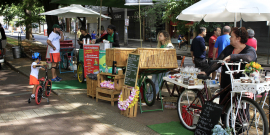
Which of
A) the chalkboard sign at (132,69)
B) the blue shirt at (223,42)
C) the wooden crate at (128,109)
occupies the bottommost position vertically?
the wooden crate at (128,109)

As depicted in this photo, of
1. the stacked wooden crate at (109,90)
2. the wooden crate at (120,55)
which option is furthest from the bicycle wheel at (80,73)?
the wooden crate at (120,55)

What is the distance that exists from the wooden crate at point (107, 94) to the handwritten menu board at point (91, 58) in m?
1.30

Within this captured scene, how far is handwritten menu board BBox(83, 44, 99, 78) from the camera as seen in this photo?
26.7 feet

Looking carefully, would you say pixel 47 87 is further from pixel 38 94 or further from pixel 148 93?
pixel 148 93

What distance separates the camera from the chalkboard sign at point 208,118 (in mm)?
→ 3920

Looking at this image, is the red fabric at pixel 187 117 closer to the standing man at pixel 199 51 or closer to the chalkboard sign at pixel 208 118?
the chalkboard sign at pixel 208 118

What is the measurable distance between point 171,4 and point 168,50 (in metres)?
13.0

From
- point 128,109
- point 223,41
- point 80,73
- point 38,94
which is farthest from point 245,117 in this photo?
point 80,73

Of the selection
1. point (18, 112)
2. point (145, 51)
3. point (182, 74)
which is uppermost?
point (145, 51)

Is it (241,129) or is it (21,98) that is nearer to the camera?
(241,129)

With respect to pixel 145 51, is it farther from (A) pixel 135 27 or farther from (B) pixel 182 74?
(A) pixel 135 27

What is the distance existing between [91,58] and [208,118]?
16.4 ft

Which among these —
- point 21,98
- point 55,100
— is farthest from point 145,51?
point 21,98

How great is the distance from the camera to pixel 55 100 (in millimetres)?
7031
